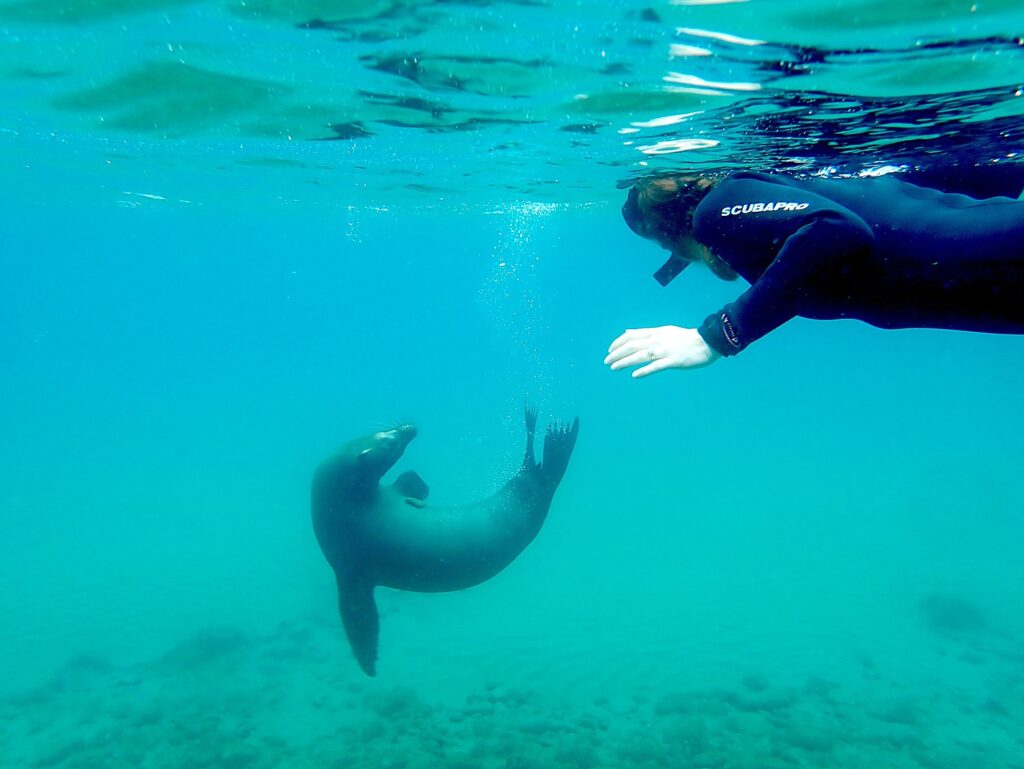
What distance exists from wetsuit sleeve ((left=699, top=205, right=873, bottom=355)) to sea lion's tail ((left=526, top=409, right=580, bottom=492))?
682cm

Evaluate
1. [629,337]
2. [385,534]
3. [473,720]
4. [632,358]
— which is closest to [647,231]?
[629,337]

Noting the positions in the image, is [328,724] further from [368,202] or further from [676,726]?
[368,202]

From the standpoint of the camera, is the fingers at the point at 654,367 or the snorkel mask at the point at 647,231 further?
the snorkel mask at the point at 647,231

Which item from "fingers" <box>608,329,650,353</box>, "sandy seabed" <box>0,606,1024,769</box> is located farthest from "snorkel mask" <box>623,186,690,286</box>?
"sandy seabed" <box>0,606,1024,769</box>

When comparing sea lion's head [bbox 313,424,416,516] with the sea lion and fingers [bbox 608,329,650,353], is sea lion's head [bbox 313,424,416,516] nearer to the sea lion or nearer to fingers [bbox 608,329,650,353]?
the sea lion

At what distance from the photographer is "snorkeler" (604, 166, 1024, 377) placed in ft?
8.56

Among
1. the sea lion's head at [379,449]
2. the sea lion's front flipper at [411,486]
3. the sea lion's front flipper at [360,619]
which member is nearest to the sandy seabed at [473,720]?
the sea lion's front flipper at [360,619]

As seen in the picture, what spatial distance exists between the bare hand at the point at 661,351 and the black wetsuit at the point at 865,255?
7cm

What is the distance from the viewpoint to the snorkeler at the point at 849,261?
8.56ft

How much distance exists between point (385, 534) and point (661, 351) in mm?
6027

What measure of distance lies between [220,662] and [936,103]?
14724 millimetres

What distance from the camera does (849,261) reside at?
2771mm

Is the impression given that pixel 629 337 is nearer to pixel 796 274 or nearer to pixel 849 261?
pixel 796 274

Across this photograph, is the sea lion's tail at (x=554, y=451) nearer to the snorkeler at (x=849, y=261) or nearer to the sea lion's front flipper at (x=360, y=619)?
the sea lion's front flipper at (x=360, y=619)
